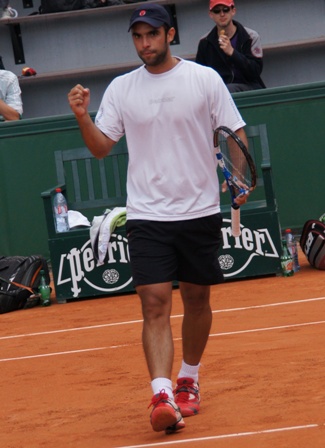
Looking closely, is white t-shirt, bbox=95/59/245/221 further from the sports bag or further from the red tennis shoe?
the sports bag

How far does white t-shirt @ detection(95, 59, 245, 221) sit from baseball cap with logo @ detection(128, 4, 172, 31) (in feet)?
0.82

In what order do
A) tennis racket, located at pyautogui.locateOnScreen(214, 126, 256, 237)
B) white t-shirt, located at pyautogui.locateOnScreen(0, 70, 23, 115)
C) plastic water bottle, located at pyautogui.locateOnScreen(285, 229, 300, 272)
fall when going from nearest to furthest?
tennis racket, located at pyautogui.locateOnScreen(214, 126, 256, 237), plastic water bottle, located at pyautogui.locateOnScreen(285, 229, 300, 272), white t-shirt, located at pyautogui.locateOnScreen(0, 70, 23, 115)

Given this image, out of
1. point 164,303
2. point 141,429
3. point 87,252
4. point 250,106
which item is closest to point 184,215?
point 164,303

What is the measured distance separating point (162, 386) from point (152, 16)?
1.78 metres

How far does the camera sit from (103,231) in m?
10.4

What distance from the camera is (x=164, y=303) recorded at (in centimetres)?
539

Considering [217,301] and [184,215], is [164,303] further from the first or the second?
[217,301]

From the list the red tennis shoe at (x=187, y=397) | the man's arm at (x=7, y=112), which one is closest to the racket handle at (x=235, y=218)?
the red tennis shoe at (x=187, y=397)

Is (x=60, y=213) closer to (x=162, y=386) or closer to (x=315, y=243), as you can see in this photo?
(x=315, y=243)

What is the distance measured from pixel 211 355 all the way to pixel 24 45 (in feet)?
32.6

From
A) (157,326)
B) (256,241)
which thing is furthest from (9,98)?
(157,326)

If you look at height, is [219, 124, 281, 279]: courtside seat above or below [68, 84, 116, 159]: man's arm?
below

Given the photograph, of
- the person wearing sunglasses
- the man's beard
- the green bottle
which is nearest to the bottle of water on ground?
the green bottle

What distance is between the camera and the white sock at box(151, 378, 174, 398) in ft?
17.1
